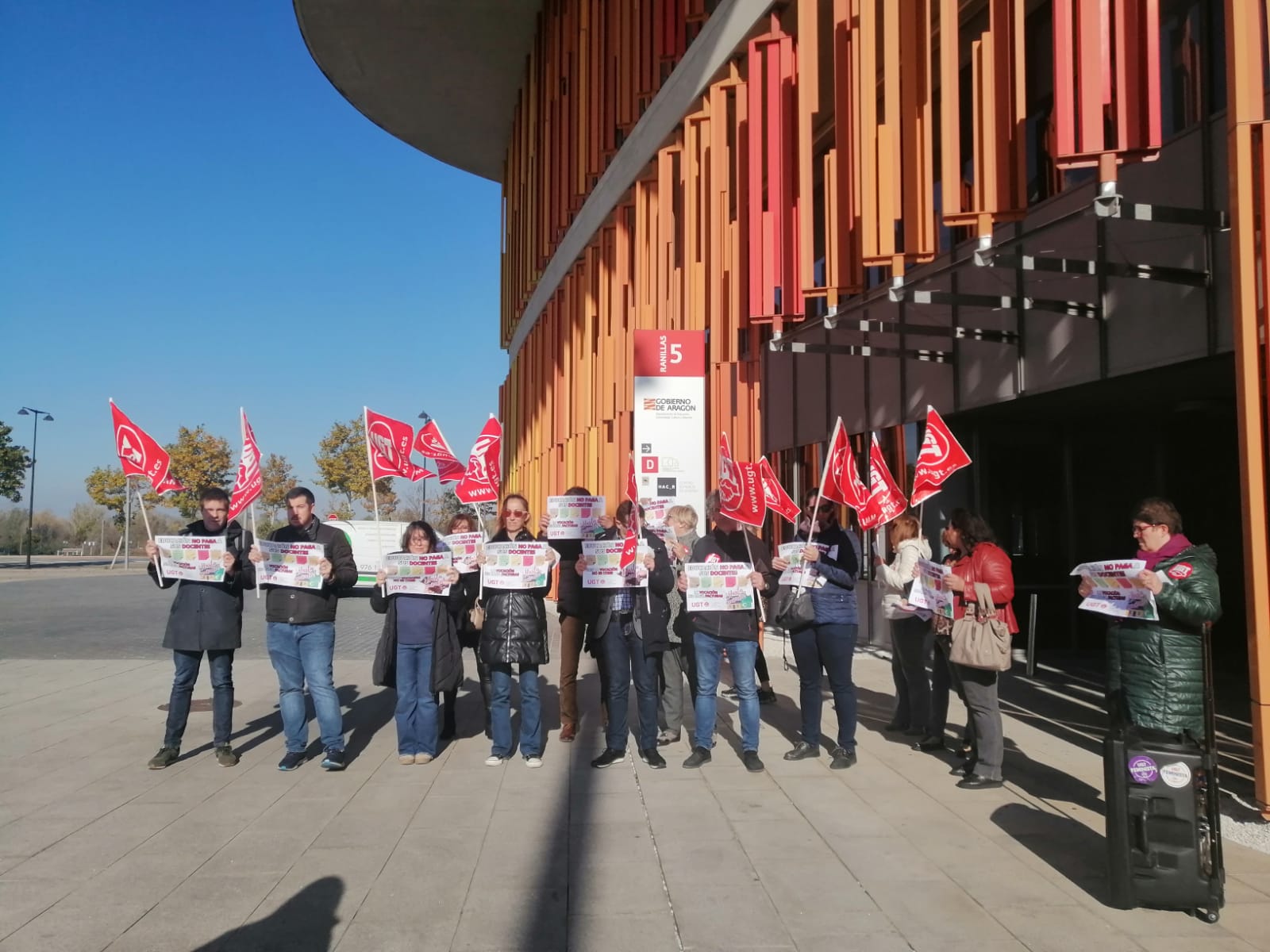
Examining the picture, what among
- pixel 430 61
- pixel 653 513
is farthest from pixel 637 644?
pixel 430 61

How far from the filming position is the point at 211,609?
7410 millimetres

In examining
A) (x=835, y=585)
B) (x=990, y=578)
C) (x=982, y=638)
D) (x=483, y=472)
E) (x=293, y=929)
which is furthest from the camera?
(x=483, y=472)

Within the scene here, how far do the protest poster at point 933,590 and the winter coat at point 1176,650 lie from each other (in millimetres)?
1710

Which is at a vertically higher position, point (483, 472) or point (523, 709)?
point (483, 472)

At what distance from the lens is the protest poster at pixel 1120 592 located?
5.07 metres

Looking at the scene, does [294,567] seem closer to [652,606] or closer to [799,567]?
[652,606]

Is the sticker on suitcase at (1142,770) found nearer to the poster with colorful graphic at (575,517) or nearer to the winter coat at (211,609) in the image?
the poster with colorful graphic at (575,517)

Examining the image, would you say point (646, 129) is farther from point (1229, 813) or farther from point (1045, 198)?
point (1229, 813)

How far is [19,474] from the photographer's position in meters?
51.6

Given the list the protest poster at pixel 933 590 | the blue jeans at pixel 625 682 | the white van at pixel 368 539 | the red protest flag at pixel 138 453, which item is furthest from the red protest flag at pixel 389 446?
the white van at pixel 368 539

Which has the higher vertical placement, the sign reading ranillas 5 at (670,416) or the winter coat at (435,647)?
the sign reading ranillas 5 at (670,416)

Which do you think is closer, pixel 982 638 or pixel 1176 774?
pixel 1176 774

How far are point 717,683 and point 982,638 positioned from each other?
1.96 metres

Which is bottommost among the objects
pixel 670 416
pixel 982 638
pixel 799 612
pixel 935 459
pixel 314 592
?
pixel 982 638
